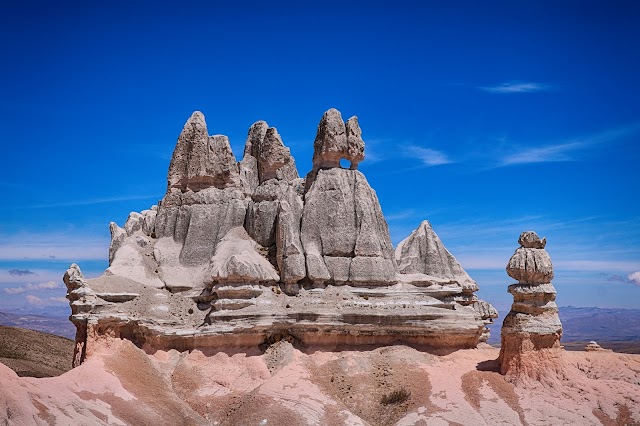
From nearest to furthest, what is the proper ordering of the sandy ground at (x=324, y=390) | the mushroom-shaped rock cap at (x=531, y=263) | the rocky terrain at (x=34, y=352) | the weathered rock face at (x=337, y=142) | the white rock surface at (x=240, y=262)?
the sandy ground at (x=324, y=390)
the mushroom-shaped rock cap at (x=531, y=263)
the white rock surface at (x=240, y=262)
the weathered rock face at (x=337, y=142)
the rocky terrain at (x=34, y=352)

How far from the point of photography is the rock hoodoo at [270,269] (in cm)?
3256

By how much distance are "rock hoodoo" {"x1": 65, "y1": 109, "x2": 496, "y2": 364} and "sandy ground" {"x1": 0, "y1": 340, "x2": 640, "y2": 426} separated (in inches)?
38.6

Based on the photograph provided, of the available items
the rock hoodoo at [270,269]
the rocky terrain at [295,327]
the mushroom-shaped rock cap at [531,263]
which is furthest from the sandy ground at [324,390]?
the mushroom-shaped rock cap at [531,263]

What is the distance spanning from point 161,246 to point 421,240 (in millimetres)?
14458

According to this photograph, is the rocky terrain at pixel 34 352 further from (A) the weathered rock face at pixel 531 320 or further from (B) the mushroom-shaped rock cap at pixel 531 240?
(B) the mushroom-shaped rock cap at pixel 531 240

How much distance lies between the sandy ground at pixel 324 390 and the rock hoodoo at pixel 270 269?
0.98 meters

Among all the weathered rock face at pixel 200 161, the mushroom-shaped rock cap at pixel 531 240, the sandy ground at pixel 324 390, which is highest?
the weathered rock face at pixel 200 161

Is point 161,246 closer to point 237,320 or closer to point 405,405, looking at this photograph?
point 237,320

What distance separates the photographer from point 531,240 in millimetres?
32250

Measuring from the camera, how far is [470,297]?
41.2 metres

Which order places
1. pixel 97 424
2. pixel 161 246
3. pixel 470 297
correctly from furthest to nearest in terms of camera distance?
pixel 470 297 < pixel 161 246 < pixel 97 424

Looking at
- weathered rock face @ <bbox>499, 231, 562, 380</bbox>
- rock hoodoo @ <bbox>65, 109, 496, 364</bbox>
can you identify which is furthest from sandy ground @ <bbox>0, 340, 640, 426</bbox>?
rock hoodoo @ <bbox>65, 109, 496, 364</bbox>

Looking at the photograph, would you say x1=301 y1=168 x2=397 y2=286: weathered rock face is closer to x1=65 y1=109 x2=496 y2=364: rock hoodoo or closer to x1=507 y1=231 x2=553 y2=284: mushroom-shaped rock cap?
x1=65 y1=109 x2=496 y2=364: rock hoodoo

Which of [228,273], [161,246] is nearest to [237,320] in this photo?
[228,273]
